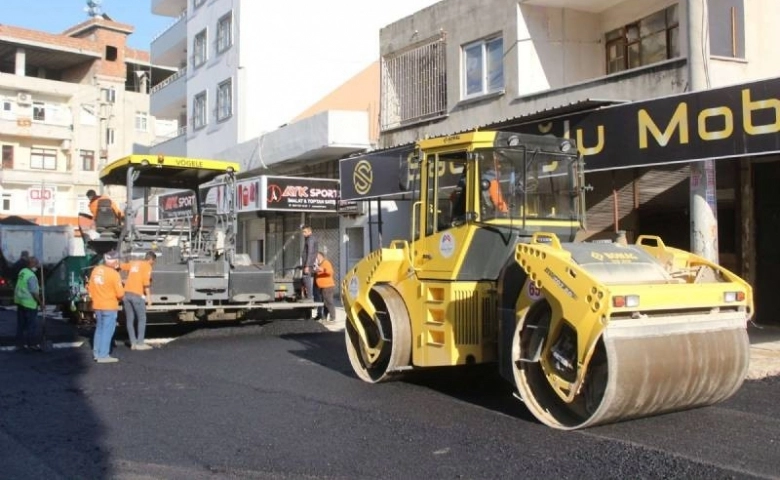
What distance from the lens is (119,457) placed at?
5.90 m

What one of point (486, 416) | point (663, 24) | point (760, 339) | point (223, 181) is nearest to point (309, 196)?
point (223, 181)

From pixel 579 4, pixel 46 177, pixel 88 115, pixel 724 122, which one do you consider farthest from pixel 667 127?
pixel 88 115

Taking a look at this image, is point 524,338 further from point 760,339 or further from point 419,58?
point 419,58

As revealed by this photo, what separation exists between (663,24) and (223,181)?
8.57 meters

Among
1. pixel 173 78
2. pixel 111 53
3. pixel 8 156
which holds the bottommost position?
pixel 8 156

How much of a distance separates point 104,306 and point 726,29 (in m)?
10.5

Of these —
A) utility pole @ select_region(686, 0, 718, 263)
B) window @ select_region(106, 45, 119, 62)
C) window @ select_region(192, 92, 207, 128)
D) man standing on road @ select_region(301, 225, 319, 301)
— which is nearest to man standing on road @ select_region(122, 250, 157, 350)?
man standing on road @ select_region(301, 225, 319, 301)

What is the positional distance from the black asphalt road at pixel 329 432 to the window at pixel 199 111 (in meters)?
20.5

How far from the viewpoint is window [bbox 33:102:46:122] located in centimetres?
5219

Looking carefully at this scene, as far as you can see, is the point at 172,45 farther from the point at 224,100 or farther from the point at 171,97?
the point at 224,100

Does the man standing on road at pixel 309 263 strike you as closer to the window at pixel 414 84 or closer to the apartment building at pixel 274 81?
the window at pixel 414 84

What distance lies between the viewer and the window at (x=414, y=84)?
17906mm

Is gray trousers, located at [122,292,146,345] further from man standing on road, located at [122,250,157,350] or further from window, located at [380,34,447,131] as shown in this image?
window, located at [380,34,447,131]

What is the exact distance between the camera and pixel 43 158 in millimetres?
52594
